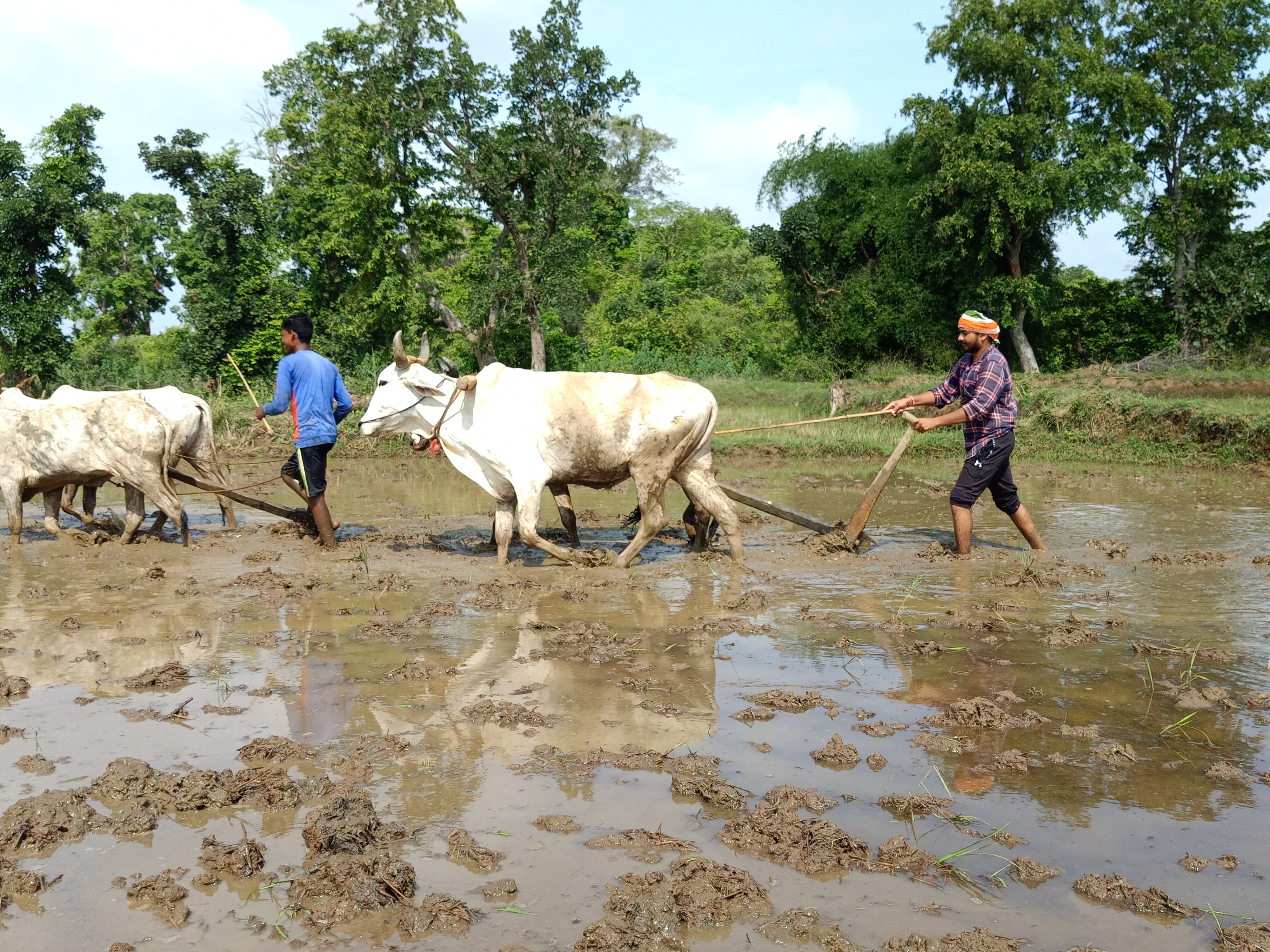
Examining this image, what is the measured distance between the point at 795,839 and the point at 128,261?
47402 millimetres

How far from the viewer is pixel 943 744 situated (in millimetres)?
4609

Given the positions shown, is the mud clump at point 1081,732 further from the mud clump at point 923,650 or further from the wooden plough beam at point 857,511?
the wooden plough beam at point 857,511

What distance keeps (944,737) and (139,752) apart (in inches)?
145

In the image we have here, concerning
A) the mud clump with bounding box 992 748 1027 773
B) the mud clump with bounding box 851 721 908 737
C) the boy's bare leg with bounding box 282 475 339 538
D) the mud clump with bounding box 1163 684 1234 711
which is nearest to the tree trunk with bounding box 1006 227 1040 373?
the boy's bare leg with bounding box 282 475 339 538

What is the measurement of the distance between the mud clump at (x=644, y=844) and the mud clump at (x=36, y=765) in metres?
2.44

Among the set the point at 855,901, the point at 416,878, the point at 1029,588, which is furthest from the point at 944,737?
the point at 1029,588

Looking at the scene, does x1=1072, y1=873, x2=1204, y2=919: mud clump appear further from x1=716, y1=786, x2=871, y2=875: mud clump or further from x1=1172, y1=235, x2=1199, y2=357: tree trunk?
x1=1172, y1=235, x2=1199, y2=357: tree trunk

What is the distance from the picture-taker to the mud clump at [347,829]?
11.8 feet

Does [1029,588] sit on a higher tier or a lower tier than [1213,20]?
lower

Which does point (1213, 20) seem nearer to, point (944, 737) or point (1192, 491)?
point (1192, 491)

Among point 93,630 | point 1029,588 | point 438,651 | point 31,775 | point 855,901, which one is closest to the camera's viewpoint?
point 855,901

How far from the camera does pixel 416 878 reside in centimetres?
349

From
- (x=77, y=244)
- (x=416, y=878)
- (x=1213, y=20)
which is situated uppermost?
(x=1213, y=20)

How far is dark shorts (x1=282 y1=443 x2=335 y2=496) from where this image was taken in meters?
9.34
